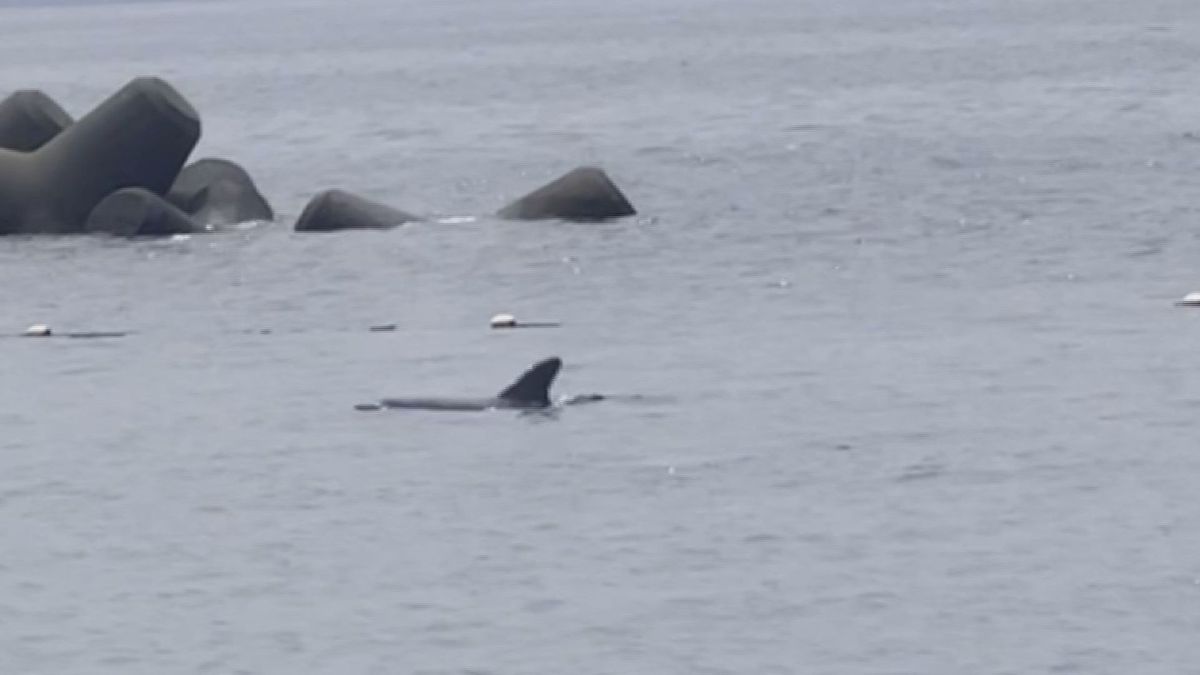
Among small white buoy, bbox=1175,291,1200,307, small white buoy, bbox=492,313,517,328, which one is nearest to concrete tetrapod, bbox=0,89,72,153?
small white buoy, bbox=492,313,517,328

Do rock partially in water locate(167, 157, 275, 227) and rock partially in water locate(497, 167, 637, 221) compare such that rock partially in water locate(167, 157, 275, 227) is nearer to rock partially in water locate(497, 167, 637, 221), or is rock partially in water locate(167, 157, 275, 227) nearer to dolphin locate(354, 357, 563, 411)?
rock partially in water locate(497, 167, 637, 221)

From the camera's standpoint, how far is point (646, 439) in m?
31.5

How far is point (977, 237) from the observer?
5116cm

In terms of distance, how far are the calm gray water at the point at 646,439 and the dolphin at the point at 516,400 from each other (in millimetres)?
413

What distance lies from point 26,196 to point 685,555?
30276 mm

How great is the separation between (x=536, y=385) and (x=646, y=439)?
79.6 inches

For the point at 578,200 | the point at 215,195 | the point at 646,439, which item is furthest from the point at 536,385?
the point at 215,195

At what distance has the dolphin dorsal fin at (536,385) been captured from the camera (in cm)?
3297

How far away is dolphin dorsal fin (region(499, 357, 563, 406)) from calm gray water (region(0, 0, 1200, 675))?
17.7 inches

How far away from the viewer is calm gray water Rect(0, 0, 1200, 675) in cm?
2372

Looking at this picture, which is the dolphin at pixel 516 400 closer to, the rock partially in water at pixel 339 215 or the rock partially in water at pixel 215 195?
the rock partially in water at pixel 339 215

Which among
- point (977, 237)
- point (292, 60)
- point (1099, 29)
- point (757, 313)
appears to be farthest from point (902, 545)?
point (292, 60)

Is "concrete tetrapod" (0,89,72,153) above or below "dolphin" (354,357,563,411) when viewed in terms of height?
below

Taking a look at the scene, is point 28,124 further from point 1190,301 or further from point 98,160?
point 1190,301
